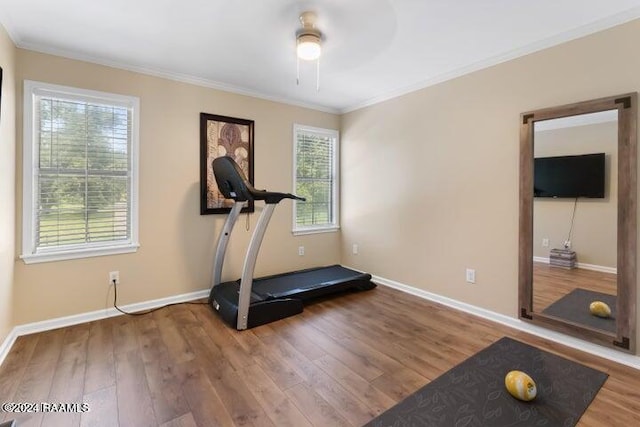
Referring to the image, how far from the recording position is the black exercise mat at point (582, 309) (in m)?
2.27

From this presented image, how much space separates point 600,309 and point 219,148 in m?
3.79

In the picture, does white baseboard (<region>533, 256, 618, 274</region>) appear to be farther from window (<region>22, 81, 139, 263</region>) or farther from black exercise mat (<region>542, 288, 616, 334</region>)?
window (<region>22, 81, 139, 263</region>)

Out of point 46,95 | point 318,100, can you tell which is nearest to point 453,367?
point 318,100

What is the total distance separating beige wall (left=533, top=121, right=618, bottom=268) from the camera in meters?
2.25

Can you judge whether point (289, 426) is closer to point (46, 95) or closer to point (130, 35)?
point (130, 35)

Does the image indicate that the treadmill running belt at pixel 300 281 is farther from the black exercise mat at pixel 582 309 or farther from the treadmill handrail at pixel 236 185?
the black exercise mat at pixel 582 309

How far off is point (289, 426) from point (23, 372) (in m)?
1.86

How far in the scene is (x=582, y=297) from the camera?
246 cm

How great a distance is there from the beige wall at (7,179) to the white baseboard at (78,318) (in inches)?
3.6

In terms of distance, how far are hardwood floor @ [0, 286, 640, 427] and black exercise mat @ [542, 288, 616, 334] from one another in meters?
0.24

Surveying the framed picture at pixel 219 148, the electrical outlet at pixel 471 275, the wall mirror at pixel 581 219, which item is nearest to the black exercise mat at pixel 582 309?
the wall mirror at pixel 581 219

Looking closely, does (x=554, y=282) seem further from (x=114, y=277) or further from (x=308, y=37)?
(x=114, y=277)

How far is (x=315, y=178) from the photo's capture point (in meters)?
4.46

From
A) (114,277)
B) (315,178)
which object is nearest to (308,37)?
(315,178)
